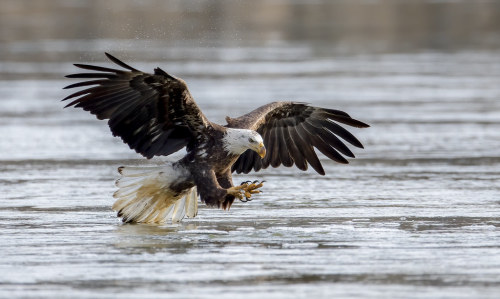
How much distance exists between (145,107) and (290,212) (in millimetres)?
1338

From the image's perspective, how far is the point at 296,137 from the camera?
30.8 ft

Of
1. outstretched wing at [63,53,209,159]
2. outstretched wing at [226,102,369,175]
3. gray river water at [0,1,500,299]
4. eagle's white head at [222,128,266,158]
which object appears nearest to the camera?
gray river water at [0,1,500,299]

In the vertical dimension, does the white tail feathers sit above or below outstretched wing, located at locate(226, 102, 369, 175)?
below

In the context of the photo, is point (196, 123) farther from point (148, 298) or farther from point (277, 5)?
point (277, 5)

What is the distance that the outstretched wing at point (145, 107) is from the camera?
26.6ft

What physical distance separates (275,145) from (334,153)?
0.48 meters

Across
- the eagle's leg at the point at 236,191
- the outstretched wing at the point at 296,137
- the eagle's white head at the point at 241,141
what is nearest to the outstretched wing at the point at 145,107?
the eagle's white head at the point at 241,141

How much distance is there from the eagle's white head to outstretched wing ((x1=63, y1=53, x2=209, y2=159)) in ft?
0.71

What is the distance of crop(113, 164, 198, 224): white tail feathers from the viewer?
8.28m

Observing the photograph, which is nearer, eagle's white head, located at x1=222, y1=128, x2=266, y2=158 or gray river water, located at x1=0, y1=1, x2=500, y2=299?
gray river water, located at x1=0, y1=1, x2=500, y2=299

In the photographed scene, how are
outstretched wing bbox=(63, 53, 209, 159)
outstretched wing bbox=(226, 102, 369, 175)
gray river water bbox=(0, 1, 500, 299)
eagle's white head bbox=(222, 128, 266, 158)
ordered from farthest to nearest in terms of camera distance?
outstretched wing bbox=(226, 102, 369, 175)
eagle's white head bbox=(222, 128, 266, 158)
outstretched wing bbox=(63, 53, 209, 159)
gray river water bbox=(0, 1, 500, 299)

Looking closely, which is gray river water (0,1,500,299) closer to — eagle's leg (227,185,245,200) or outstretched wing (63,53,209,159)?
eagle's leg (227,185,245,200)

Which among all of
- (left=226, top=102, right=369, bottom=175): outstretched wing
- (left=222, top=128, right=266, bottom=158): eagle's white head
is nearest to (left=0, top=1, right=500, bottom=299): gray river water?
(left=226, top=102, right=369, bottom=175): outstretched wing

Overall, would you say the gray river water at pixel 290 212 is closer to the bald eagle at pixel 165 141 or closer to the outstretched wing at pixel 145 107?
the bald eagle at pixel 165 141
